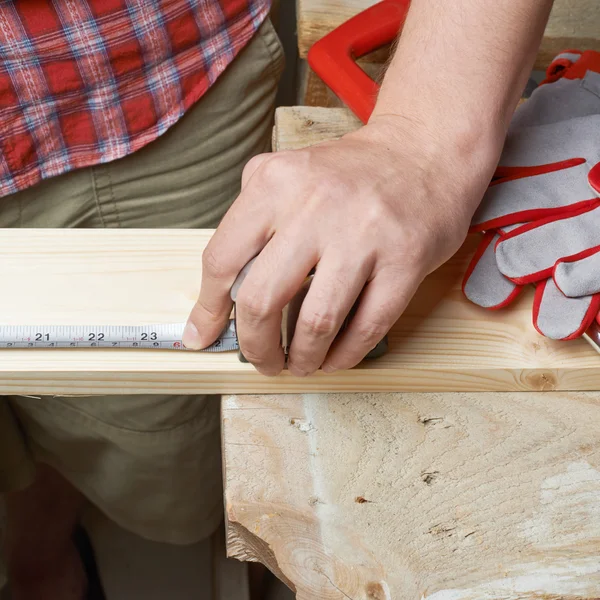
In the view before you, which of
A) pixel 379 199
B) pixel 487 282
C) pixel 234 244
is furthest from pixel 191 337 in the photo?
pixel 487 282

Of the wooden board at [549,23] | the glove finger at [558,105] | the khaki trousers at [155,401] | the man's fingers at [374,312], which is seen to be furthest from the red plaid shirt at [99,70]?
the man's fingers at [374,312]

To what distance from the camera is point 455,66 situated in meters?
0.86

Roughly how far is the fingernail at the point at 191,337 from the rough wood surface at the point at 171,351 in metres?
0.02

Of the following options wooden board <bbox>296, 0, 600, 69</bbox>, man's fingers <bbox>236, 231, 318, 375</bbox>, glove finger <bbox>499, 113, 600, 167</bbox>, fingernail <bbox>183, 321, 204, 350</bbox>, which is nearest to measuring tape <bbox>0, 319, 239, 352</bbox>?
fingernail <bbox>183, 321, 204, 350</bbox>

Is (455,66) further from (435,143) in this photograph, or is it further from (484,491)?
(484,491)

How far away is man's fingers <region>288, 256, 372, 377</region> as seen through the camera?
72 centimetres

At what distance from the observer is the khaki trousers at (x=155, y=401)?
1.21m

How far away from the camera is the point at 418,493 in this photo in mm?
790

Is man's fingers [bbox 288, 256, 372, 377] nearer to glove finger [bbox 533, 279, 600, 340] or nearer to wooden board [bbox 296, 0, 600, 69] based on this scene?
glove finger [bbox 533, 279, 600, 340]

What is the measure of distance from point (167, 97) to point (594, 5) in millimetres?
885

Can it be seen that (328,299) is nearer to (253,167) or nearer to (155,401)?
(253,167)

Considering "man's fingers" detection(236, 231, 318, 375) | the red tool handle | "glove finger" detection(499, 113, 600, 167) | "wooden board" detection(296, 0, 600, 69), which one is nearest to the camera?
"man's fingers" detection(236, 231, 318, 375)

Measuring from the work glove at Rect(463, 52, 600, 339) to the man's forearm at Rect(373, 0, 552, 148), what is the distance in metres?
0.09

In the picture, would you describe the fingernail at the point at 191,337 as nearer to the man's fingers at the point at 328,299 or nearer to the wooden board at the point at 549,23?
the man's fingers at the point at 328,299
